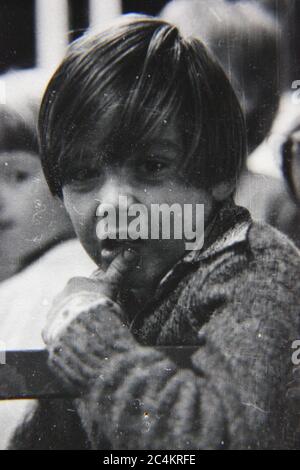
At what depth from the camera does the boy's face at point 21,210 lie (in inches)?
68.1

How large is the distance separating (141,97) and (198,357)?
675mm

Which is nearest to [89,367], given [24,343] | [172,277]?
[24,343]

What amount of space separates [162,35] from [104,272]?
63 centimetres

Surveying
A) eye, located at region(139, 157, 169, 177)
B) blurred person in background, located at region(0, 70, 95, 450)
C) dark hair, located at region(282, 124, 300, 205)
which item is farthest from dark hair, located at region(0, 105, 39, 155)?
dark hair, located at region(282, 124, 300, 205)

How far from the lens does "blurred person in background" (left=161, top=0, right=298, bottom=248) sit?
5.67 feet

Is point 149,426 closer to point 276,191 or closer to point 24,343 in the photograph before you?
point 24,343

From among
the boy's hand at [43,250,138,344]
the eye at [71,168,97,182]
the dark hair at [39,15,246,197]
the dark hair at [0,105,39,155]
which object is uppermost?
the dark hair at [39,15,246,197]

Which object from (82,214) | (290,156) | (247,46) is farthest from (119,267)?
(247,46)

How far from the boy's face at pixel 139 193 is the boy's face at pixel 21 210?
0.25ft

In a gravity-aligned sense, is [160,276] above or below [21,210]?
below

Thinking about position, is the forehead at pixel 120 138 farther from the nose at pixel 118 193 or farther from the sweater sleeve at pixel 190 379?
the sweater sleeve at pixel 190 379

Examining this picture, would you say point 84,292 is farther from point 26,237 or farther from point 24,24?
point 24,24

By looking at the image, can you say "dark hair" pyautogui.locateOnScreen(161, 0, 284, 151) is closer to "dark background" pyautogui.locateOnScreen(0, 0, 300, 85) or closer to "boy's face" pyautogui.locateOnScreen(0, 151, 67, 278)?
"dark background" pyautogui.locateOnScreen(0, 0, 300, 85)

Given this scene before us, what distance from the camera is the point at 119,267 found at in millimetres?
1697
